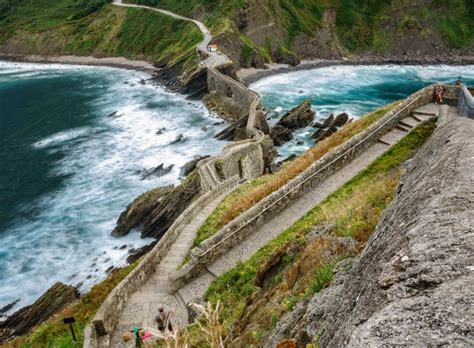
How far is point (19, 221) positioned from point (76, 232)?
7.37 m

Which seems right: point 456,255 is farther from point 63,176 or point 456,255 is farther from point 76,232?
point 63,176

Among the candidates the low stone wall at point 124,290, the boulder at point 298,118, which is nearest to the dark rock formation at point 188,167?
the boulder at point 298,118

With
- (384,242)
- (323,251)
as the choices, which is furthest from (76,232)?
(384,242)

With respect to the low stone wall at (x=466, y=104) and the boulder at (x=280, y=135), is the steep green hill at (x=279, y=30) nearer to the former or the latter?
the boulder at (x=280, y=135)

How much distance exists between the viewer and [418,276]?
419 cm

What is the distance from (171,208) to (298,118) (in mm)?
29650

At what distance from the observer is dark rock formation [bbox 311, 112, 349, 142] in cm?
5553

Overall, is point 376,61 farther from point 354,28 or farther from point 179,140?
point 179,140

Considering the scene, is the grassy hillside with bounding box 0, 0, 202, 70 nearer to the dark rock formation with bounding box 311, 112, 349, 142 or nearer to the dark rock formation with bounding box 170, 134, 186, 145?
the dark rock formation with bounding box 170, 134, 186, 145

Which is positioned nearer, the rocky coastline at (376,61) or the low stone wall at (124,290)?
the low stone wall at (124,290)

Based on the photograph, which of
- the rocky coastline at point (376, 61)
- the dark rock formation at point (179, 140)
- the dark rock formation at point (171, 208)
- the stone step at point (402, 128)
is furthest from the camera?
the rocky coastline at point (376, 61)

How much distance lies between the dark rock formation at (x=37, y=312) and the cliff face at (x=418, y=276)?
25385 millimetres

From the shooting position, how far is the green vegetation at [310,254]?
8945 mm

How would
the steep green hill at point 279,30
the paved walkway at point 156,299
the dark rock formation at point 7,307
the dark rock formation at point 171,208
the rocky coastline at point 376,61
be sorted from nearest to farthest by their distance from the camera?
the paved walkway at point 156,299 → the dark rock formation at point 7,307 → the dark rock formation at point 171,208 → the rocky coastline at point 376,61 → the steep green hill at point 279,30
